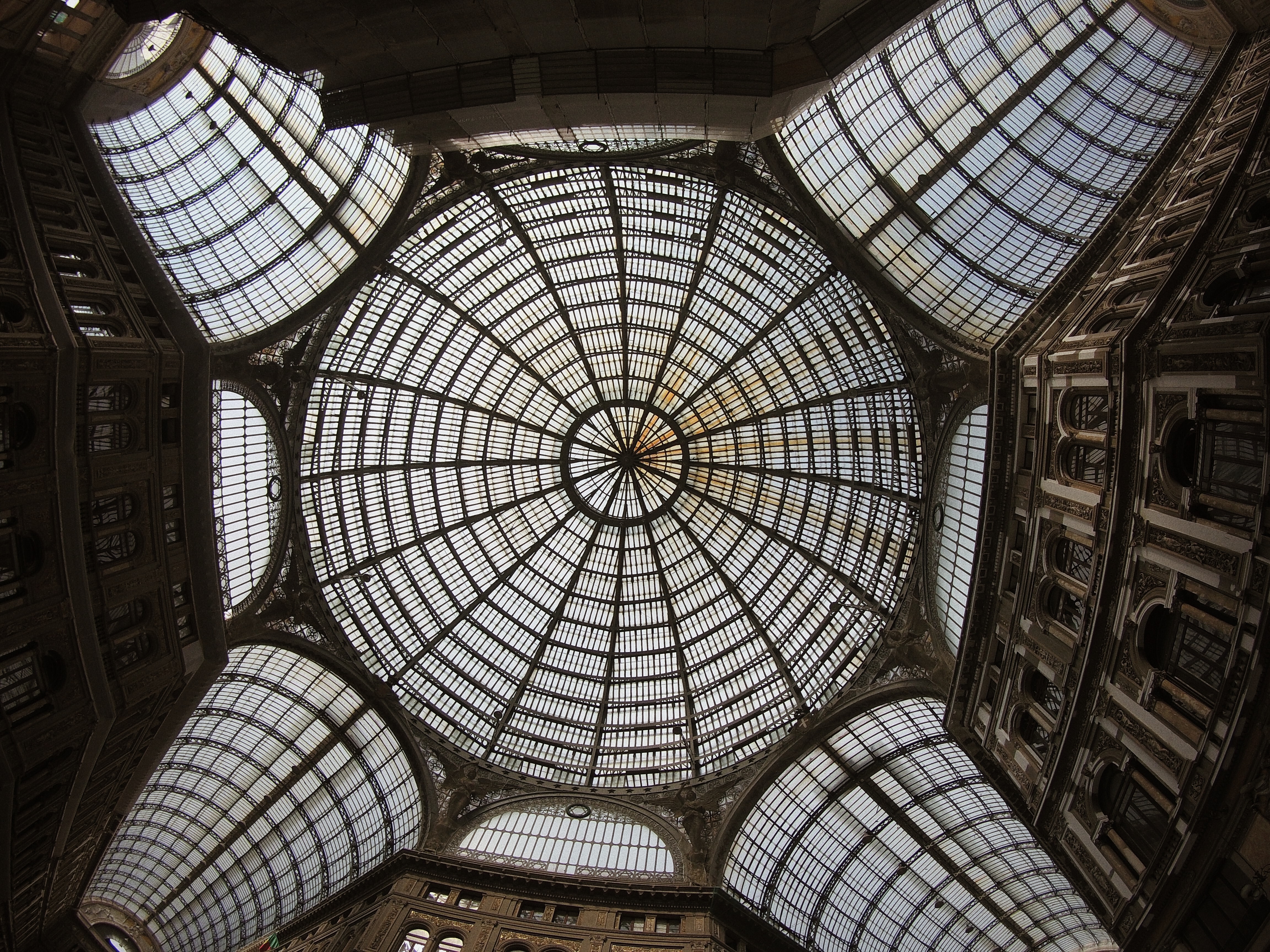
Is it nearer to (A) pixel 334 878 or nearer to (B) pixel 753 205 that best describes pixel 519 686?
(A) pixel 334 878

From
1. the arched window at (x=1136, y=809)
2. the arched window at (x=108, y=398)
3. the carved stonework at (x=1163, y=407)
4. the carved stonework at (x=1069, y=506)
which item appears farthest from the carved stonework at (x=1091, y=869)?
the arched window at (x=108, y=398)

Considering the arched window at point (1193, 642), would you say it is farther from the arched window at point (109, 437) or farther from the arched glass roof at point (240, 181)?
the arched glass roof at point (240, 181)

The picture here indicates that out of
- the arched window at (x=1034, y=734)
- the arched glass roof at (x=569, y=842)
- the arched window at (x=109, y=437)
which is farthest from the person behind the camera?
the arched glass roof at (x=569, y=842)

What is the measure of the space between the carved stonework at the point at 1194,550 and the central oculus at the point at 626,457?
27902 mm

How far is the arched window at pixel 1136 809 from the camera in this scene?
57.8 ft

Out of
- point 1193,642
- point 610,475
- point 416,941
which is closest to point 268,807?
point 416,941

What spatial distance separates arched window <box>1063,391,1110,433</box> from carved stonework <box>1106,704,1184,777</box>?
300 inches

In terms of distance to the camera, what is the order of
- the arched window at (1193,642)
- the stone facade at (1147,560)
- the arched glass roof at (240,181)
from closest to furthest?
the stone facade at (1147,560) < the arched window at (1193,642) < the arched glass roof at (240,181)

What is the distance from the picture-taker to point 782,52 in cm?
1728

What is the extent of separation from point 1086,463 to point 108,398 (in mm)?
29784

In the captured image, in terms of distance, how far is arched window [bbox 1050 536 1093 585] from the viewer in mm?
21547

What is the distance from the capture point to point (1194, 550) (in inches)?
672

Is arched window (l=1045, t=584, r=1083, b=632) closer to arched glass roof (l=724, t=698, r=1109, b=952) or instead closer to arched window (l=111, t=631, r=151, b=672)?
arched glass roof (l=724, t=698, r=1109, b=952)

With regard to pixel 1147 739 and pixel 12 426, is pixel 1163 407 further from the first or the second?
pixel 12 426
